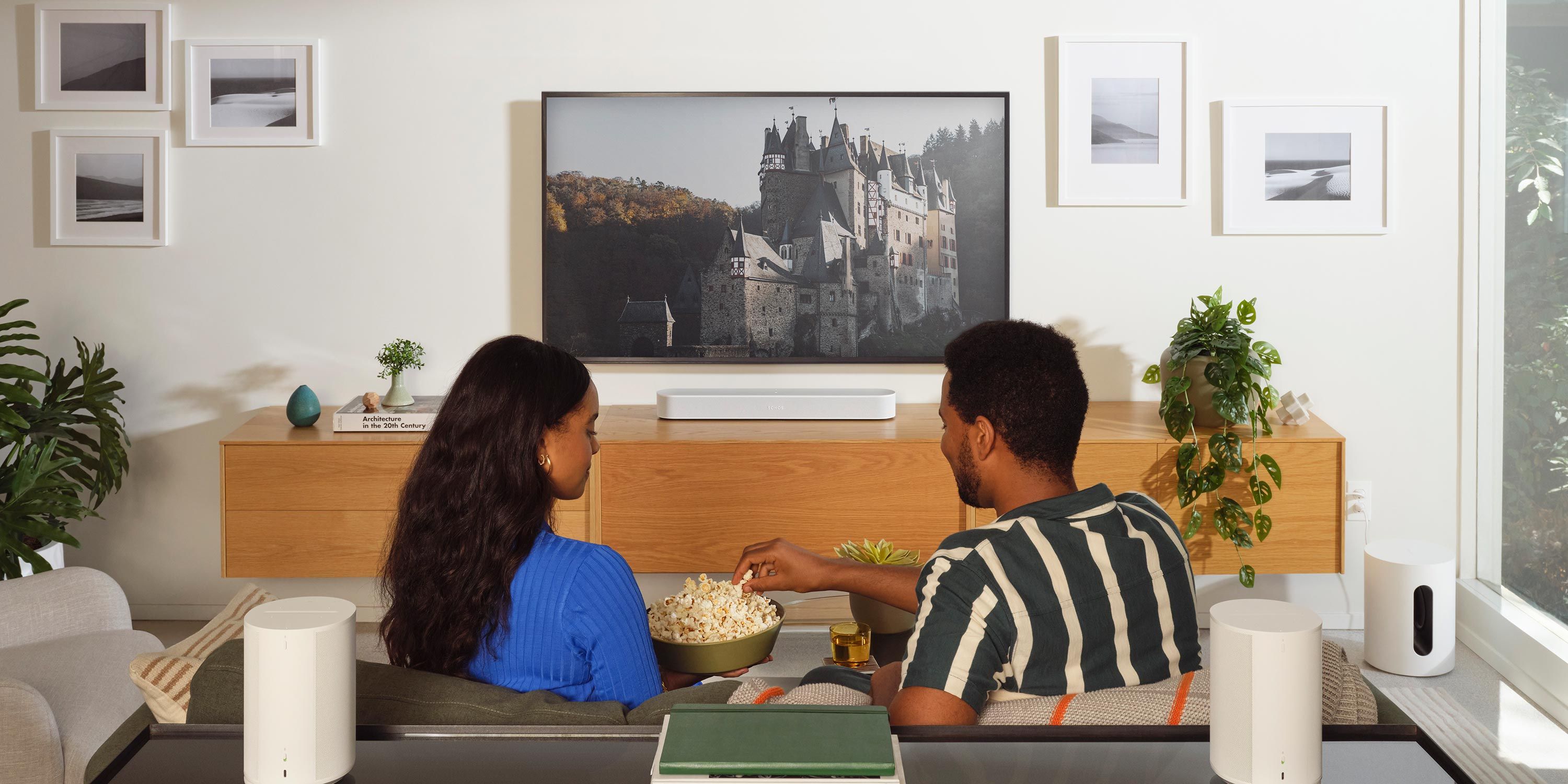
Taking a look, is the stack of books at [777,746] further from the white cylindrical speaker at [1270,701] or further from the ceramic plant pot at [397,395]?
the ceramic plant pot at [397,395]

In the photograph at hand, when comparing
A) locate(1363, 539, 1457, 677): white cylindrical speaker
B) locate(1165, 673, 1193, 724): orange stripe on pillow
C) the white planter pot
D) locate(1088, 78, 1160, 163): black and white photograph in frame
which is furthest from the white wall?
locate(1165, 673, 1193, 724): orange stripe on pillow

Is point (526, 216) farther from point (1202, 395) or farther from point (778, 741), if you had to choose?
point (778, 741)

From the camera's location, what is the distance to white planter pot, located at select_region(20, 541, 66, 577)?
3264 millimetres

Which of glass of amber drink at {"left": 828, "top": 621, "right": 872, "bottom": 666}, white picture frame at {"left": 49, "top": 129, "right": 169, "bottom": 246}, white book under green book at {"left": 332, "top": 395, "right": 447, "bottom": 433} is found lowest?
glass of amber drink at {"left": 828, "top": 621, "right": 872, "bottom": 666}

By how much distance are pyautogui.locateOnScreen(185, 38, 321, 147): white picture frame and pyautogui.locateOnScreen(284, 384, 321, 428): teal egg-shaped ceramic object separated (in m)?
0.81

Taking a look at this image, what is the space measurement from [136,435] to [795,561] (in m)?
2.81

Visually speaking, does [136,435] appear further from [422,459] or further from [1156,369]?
[1156,369]

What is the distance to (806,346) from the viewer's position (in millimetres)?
3721

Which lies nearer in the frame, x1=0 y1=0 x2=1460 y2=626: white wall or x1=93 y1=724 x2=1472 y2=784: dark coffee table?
x1=93 y1=724 x2=1472 y2=784: dark coffee table

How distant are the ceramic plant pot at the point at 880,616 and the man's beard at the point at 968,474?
0.32 metres

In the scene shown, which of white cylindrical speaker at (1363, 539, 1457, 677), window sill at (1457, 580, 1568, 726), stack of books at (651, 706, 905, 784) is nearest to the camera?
stack of books at (651, 706, 905, 784)

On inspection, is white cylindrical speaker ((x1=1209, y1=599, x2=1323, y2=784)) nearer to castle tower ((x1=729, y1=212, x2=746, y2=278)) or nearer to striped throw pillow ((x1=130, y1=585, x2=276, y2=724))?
striped throw pillow ((x1=130, y1=585, x2=276, y2=724))

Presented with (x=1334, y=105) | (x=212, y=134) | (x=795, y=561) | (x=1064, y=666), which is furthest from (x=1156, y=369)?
(x=212, y=134)

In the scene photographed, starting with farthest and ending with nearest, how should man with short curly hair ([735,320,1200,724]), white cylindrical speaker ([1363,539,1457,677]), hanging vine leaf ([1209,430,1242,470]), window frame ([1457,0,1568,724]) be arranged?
1. window frame ([1457,0,1568,724])
2. hanging vine leaf ([1209,430,1242,470])
3. white cylindrical speaker ([1363,539,1457,677])
4. man with short curly hair ([735,320,1200,724])
